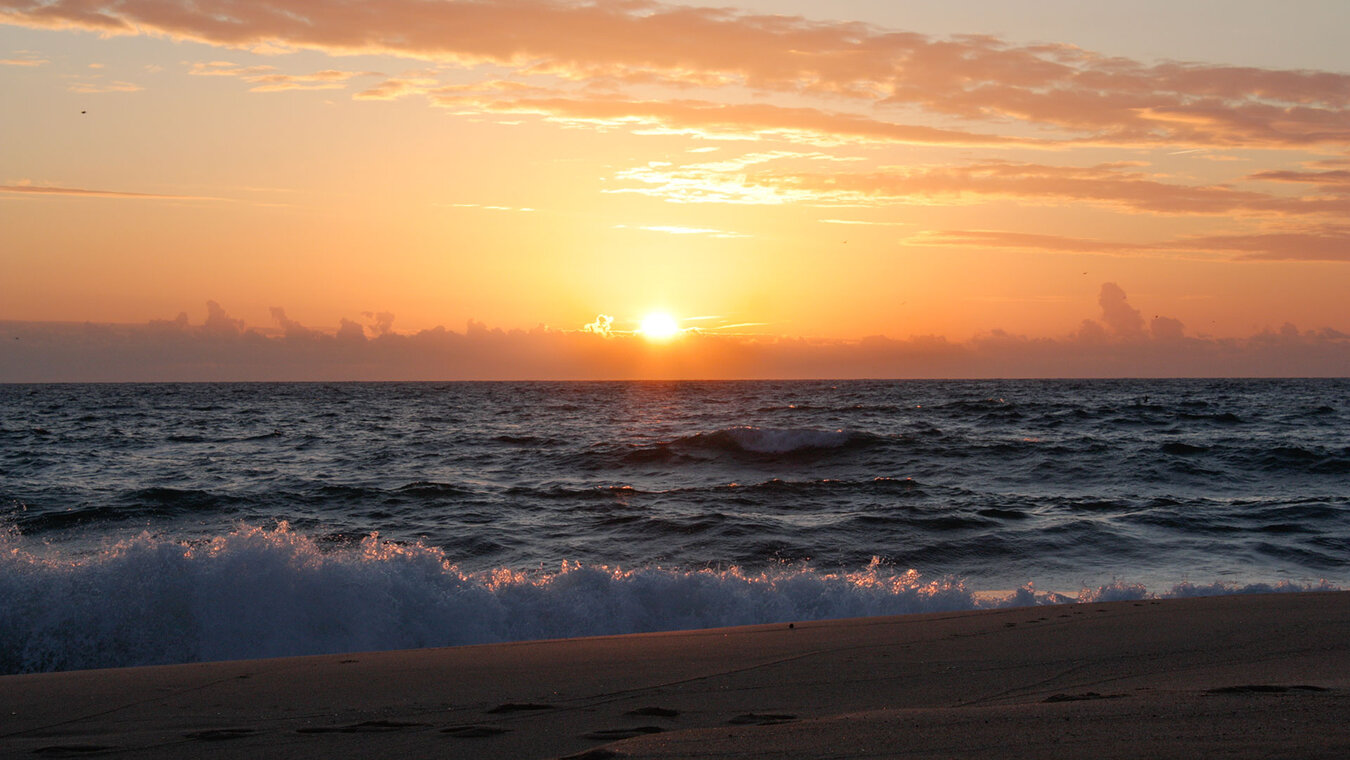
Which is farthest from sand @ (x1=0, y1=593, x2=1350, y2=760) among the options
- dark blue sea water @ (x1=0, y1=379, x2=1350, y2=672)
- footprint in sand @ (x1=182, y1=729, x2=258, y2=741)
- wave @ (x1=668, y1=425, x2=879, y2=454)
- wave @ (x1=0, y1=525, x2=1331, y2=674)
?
wave @ (x1=668, y1=425, x2=879, y2=454)

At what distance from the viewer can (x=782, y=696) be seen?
561 centimetres

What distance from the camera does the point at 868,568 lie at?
1206 centimetres

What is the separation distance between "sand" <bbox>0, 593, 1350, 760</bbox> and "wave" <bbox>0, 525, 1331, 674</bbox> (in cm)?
187

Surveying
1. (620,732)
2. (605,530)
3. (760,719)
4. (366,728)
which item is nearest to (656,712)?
(620,732)

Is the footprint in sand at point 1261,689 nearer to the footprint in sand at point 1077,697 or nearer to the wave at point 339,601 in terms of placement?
the footprint in sand at point 1077,697

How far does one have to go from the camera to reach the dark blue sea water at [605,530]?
9289 mm

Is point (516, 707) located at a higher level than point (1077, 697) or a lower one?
lower

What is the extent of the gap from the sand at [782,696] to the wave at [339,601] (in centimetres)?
187

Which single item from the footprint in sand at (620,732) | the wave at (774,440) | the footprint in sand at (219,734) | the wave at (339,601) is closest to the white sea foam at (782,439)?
the wave at (774,440)

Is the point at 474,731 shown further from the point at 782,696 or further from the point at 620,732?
the point at 782,696

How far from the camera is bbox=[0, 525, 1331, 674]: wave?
8.75 meters

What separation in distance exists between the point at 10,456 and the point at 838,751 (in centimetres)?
2818

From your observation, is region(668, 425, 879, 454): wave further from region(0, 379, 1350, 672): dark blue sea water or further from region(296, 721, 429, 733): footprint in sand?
region(296, 721, 429, 733): footprint in sand

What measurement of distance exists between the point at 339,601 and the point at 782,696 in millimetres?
5805
